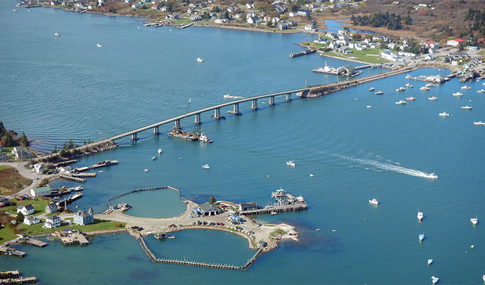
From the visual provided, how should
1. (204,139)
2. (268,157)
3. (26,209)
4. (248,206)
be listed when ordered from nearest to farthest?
1. (26,209)
2. (248,206)
3. (268,157)
4. (204,139)

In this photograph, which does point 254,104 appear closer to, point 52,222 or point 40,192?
point 40,192

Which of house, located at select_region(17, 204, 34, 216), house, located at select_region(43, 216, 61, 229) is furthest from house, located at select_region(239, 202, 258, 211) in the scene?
house, located at select_region(17, 204, 34, 216)

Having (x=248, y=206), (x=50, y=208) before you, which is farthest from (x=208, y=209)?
(x=50, y=208)

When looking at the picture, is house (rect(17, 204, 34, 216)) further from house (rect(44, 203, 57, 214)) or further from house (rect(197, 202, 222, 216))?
house (rect(197, 202, 222, 216))

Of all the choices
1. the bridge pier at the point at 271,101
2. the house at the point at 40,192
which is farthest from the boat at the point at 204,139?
the house at the point at 40,192

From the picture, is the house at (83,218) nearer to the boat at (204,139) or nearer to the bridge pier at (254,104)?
the boat at (204,139)
